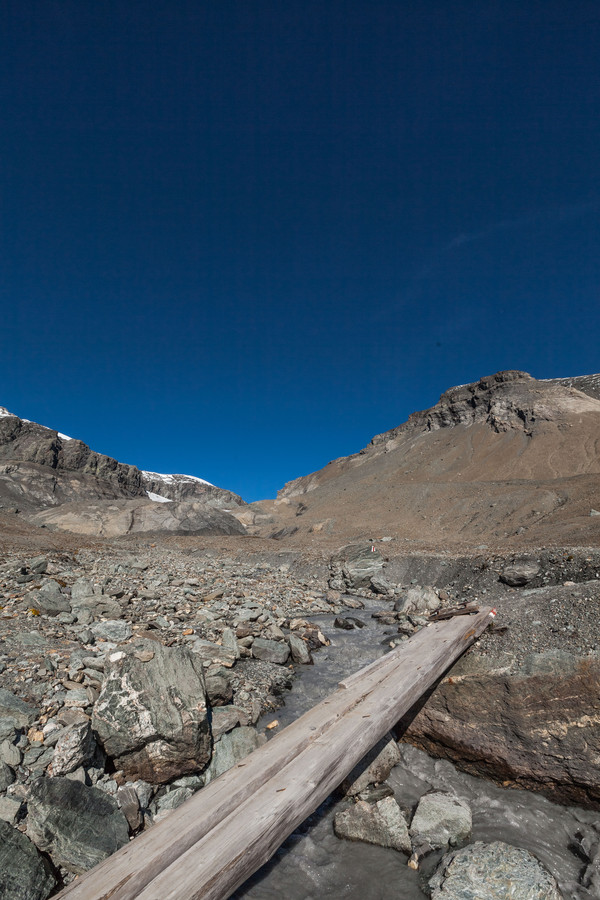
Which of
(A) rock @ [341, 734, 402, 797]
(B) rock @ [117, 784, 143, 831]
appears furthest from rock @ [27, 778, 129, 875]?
(A) rock @ [341, 734, 402, 797]

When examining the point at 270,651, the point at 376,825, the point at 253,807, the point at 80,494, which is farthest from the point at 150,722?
the point at 80,494

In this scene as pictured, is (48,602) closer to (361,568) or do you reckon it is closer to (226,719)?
(226,719)

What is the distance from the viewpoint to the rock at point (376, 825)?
4.31 metres

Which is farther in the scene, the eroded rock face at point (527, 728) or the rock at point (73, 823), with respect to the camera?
the eroded rock face at point (527, 728)

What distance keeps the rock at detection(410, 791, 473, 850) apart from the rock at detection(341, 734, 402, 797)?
2.06 ft

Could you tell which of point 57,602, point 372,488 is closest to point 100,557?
point 57,602

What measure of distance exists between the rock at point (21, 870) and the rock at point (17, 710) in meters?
1.54

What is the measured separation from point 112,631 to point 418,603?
9.71 m

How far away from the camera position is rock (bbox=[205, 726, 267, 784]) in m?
5.08

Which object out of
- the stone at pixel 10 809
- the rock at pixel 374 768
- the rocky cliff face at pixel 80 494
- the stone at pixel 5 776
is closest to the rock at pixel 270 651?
the rock at pixel 374 768

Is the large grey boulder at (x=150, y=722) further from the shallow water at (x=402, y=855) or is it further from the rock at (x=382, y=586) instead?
the rock at (x=382, y=586)

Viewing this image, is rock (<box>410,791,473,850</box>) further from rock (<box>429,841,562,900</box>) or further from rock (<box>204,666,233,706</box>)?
rock (<box>204,666,233,706</box>)

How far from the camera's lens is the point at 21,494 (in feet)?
230

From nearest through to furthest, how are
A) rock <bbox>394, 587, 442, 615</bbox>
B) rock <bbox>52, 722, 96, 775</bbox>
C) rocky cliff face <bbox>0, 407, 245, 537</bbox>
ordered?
rock <bbox>52, 722, 96, 775</bbox>
rock <bbox>394, 587, 442, 615</bbox>
rocky cliff face <bbox>0, 407, 245, 537</bbox>
